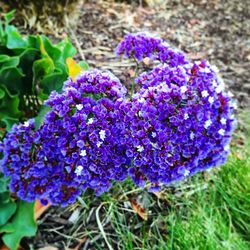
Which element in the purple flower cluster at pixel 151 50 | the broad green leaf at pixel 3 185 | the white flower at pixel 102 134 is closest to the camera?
the white flower at pixel 102 134

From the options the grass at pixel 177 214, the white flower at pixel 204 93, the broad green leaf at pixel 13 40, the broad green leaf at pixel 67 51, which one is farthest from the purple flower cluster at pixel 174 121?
the broad green leaf at pixel 13 40

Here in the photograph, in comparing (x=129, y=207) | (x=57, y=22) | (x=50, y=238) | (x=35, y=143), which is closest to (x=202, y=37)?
(x=57, y=22)

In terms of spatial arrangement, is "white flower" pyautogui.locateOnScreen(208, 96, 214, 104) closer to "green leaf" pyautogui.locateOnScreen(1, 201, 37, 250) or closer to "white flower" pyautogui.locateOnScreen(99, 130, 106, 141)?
"white flower" pyautogui.locateOnScreen(99, 130, 106, 141)

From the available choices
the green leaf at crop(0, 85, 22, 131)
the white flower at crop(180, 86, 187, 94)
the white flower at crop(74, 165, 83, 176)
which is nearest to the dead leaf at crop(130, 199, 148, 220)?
the green leaf at crop(0, 85, 22, 131)

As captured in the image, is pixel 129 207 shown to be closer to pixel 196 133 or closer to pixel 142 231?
pixel 142 231

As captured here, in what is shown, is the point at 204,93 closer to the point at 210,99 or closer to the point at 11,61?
the point at 210,99

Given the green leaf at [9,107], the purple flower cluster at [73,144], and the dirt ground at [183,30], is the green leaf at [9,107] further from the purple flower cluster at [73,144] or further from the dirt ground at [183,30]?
the dirt ground at [183,30]
